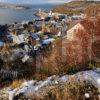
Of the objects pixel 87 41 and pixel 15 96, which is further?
pixel 87 41

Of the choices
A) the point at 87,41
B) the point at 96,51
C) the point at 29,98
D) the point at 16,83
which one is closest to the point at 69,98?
the point at 29,98

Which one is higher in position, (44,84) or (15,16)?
(44,84)

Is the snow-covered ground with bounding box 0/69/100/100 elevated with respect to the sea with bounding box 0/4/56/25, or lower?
elevated

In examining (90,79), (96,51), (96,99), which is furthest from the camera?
(96,51)

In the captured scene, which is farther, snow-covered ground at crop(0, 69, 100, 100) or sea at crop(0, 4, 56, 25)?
sea at crop(0, 4, 56, 25)

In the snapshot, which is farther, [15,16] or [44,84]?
[15,16]

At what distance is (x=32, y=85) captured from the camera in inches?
163

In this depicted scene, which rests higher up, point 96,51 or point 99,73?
point 99,73

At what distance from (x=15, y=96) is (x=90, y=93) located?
84 centimetres

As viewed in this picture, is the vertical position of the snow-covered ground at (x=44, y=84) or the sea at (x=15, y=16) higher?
the snow-covered ground at (x=44, y=84)

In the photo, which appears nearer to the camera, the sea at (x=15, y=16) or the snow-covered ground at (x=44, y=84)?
the snow-covered ground at (x=44, y=84)

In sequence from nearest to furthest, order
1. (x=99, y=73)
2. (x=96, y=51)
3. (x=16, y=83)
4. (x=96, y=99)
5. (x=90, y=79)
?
(x=96, y=99) → (x=90, y=79) → (x=99, y=73) → (x=16, y=83) → (x=96, y=51)

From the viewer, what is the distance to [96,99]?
3.52m

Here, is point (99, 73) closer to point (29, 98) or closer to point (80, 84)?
point (80, 84)
